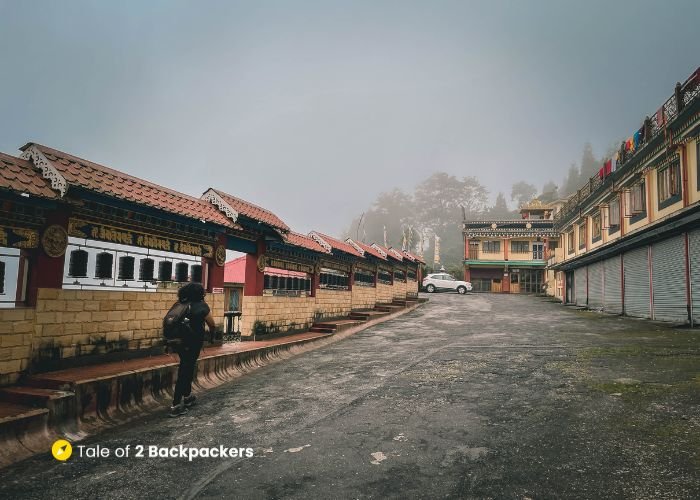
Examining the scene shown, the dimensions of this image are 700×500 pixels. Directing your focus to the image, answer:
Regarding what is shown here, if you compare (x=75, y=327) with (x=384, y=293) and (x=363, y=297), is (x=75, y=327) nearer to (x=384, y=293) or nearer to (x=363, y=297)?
(x=363, y=297)

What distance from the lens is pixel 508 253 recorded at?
41000mm

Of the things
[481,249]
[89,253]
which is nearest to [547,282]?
[481,249]

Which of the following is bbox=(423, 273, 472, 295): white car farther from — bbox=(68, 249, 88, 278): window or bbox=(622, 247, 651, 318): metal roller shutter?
bbox=(68, 249, 88, 278): window

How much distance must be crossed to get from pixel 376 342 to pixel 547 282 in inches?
1159

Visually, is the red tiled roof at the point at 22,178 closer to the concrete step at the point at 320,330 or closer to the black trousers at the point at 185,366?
the black trousers at the point at 185,366

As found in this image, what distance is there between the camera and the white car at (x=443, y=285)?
34.9 meters

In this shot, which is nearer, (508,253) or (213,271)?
(213,271)

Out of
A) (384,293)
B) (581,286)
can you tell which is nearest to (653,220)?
(581,286)

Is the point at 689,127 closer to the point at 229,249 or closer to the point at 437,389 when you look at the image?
the point at 437,389

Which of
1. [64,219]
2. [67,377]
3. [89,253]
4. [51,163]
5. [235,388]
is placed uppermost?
[51,163]

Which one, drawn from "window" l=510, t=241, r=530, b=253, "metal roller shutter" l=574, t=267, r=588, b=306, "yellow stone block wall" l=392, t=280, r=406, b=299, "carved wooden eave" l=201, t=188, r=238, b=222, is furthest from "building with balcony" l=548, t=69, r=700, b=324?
"window" l=510, t=241, r=530, b=253

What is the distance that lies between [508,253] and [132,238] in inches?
1520

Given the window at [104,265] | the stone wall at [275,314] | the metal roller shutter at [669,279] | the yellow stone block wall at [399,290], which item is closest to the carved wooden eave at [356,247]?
the stone wall at [275,314]

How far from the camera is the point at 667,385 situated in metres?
6.22
